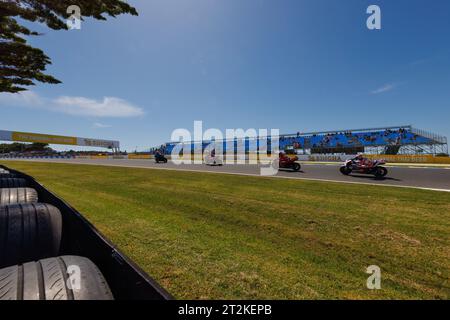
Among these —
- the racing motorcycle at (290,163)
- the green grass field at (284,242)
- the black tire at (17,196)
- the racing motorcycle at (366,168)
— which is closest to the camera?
the green grass field at (284,242)

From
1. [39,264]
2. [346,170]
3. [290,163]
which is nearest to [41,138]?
[290,163]

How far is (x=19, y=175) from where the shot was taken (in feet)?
19.3

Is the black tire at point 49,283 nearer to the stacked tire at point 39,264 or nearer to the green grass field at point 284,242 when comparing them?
the stacked tire at point 39,264

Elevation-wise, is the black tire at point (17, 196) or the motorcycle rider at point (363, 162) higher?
the motorcycle rider at point (363, 162)

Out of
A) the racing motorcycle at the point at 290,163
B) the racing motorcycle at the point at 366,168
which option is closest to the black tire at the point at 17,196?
the racing motorcycle at the point at 366,168

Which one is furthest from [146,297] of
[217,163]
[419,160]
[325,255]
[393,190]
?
[419,160]

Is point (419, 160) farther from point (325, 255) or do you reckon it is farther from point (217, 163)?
point (325, 255)

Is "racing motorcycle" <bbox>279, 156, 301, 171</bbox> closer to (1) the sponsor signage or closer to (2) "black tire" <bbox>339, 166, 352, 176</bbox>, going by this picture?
(2) "black tire" <bbox>339, 166, 352, 176</bbox>

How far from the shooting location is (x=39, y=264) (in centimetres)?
153

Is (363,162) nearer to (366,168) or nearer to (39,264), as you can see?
(366,168)

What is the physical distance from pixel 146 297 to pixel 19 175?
6.86 m

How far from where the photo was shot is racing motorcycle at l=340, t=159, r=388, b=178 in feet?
38.0

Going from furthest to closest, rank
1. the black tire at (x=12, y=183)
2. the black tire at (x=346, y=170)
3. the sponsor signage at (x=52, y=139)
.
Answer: the sponsor signage at (x=52, y=139) < the black tire at (x=346, y=170) < the black tire at (x=12, y=183)

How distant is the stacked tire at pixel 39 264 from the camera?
50.3 inches
